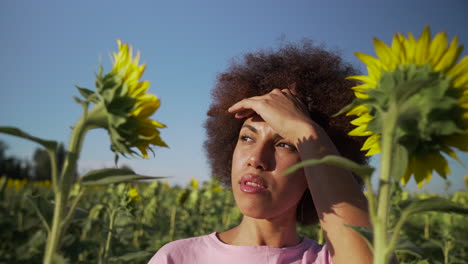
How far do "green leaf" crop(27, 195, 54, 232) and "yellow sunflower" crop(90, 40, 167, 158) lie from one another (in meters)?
0.20

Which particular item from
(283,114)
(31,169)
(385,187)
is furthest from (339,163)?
(31,169)

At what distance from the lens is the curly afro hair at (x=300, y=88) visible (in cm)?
250

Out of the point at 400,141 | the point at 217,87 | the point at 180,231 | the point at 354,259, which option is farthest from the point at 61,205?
the point at 180,231

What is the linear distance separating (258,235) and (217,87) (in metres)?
1.33

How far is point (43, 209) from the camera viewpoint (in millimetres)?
914

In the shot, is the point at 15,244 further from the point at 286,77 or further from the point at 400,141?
the point at 400,141

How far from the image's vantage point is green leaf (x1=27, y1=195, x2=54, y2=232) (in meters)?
0.90

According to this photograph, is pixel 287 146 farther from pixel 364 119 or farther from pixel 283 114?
pixel 364 119

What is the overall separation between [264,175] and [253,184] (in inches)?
2.8

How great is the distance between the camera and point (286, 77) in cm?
252

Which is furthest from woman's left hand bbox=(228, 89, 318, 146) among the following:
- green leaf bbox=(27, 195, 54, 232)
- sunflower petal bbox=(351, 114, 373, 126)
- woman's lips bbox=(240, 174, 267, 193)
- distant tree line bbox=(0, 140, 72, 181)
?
distant tree line bbox=(0, 140, 72, 181)

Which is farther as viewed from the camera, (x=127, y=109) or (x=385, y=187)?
(x=127, y=109)

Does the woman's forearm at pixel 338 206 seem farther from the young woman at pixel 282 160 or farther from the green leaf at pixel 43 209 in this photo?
the green leaf at pixel 43 209

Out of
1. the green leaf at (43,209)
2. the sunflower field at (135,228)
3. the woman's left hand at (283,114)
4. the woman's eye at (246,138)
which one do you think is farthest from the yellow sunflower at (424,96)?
the sunflower field at (135,228)
